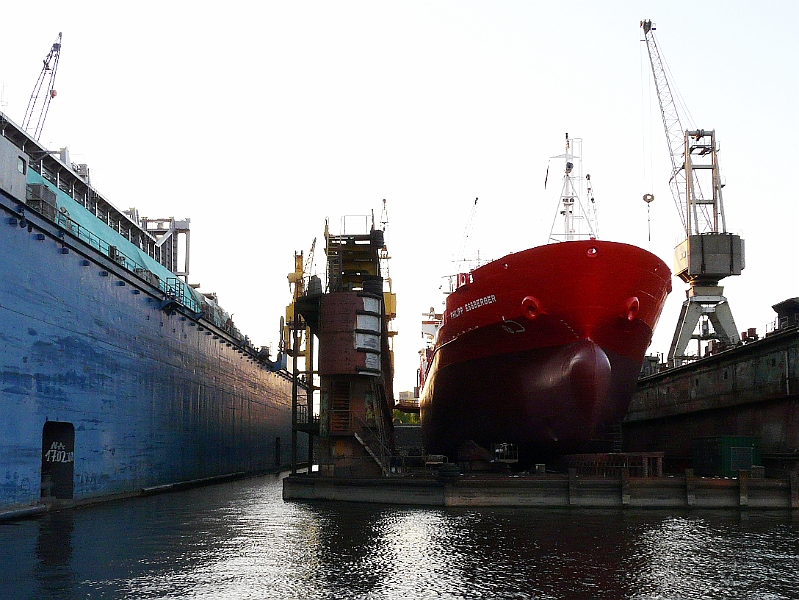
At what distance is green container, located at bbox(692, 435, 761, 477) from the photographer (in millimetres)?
29266

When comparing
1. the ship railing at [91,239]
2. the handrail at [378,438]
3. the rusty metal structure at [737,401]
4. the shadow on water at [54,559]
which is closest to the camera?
the shadow on water at [54,559]

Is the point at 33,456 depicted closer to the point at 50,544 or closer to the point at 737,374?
the point at 50,544

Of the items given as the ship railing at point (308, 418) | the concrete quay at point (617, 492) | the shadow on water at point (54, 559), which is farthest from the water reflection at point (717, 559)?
the ship railing at point (308, 418)

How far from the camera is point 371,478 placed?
29.4 metres

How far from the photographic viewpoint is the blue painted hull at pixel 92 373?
2367 cm

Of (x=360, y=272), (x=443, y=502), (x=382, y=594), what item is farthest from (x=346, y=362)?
(x=382, y=594)

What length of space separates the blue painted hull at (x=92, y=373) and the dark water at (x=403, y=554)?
2555 millimetres

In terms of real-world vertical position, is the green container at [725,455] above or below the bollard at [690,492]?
above

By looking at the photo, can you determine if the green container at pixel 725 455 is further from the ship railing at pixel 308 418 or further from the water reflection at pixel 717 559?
the ship railing at pixel 308 418

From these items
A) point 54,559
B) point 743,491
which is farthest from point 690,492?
point 54,559

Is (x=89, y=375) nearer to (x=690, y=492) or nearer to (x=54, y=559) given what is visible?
(x=54, y=559)

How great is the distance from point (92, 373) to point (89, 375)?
27cm

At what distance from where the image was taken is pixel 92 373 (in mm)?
28844

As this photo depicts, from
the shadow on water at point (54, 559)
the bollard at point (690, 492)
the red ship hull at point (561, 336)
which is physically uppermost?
the red ship hull at point (561, 336)
